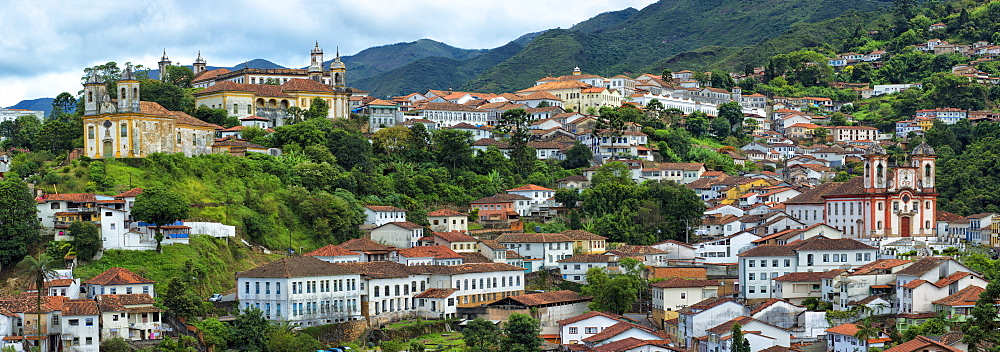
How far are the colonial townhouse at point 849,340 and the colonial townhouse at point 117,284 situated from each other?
2667 centimetres

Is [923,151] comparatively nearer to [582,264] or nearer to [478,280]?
[582,264]

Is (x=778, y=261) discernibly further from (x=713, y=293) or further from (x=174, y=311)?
(x=174, y=311)

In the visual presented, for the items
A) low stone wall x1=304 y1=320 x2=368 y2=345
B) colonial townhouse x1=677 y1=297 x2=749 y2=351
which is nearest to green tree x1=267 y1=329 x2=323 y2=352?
low stone wall x1=304 y1=320 x2=368 y2=345

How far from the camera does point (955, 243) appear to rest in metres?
64.4

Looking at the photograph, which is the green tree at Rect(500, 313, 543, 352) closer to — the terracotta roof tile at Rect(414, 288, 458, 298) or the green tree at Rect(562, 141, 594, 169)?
the terracotta roof tile at Rect(414, 288, 458, 298)

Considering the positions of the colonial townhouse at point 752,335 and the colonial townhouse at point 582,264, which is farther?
the colonial townhouse at point 582,264

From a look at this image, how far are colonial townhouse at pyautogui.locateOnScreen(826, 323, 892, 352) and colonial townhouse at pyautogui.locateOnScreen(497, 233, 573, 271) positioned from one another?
792 inches

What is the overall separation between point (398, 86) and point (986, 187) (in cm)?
12715

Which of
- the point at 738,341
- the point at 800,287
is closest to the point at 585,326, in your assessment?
the point at 738,341

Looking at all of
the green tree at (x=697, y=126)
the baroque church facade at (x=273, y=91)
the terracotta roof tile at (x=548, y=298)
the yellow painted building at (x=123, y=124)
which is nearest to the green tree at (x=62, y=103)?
the baroque church facade at (x=273, y=91)

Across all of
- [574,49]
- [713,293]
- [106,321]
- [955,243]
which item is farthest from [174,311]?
[574,49]

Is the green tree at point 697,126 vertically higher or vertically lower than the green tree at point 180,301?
higher

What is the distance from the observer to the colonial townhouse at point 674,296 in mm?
55031

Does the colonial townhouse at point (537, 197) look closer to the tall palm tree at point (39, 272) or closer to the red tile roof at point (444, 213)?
the red tile roof at point (444, 213)
